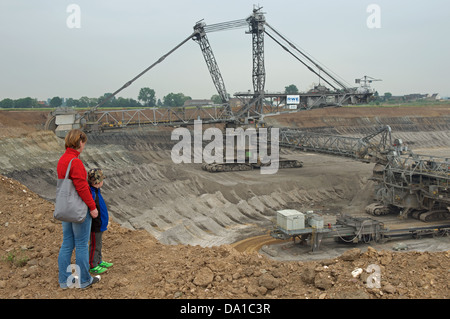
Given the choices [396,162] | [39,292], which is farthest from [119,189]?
Result: [39,292]

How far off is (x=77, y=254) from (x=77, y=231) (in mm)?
373

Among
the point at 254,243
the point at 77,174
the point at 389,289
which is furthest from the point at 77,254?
the point at 254,243

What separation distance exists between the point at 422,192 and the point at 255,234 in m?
12.7

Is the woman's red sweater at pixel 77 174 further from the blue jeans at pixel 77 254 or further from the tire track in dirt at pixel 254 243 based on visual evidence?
the tire track in dirt at pixel 254 243

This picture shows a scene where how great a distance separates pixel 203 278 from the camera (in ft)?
19.5

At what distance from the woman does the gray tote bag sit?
0.07m

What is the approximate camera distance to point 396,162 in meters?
28.2

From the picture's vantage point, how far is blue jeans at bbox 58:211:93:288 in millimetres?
5699

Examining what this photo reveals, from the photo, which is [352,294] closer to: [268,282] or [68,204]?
[268,282]

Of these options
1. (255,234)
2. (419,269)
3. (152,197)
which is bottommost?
(255,234)

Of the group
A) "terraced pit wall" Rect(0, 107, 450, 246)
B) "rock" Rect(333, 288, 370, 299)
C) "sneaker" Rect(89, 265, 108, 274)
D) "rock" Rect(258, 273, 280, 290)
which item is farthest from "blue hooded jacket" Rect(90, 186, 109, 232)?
"terraced pit wall" Rect(0, 107, 450, 246)

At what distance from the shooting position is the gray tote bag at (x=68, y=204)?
5.45m

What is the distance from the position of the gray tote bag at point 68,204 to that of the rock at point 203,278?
2.00 m

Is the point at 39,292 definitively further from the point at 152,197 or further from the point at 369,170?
the point at 369,170
